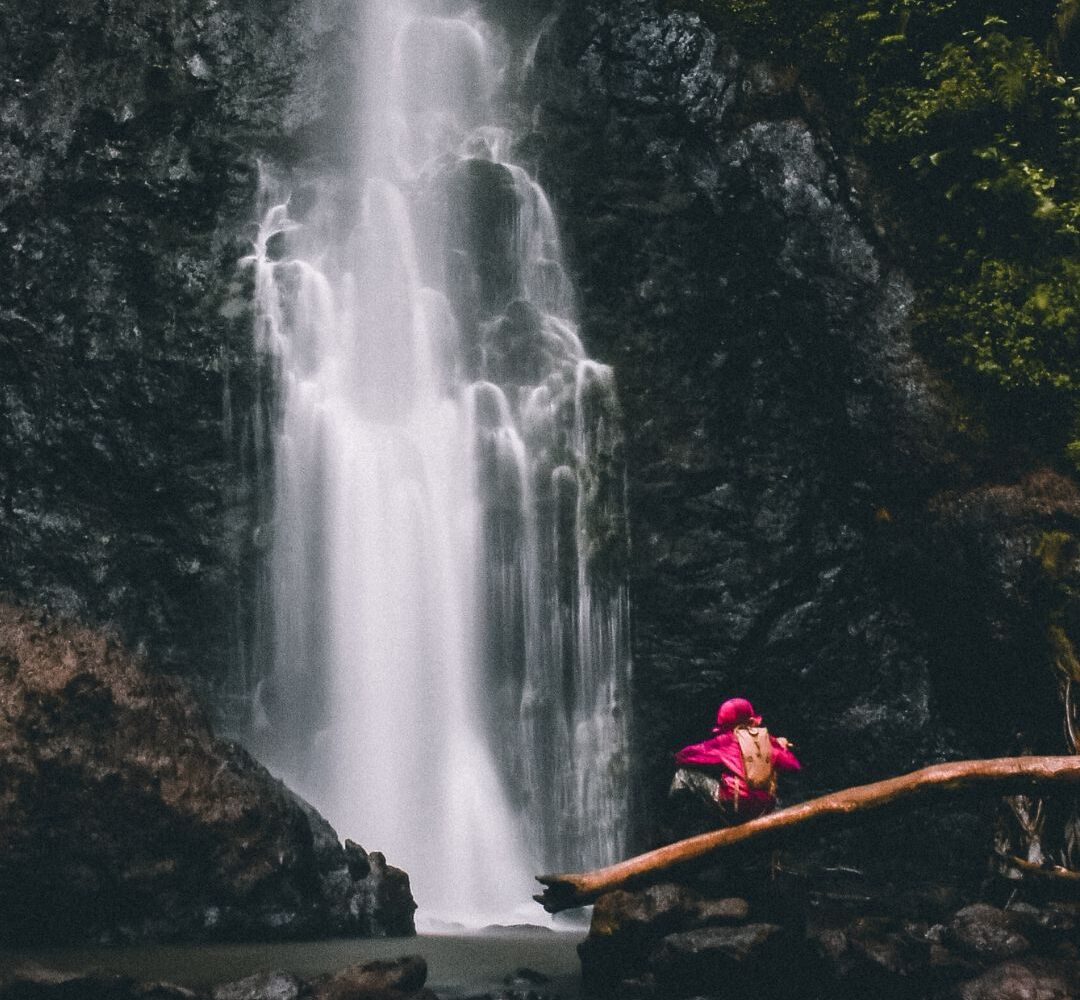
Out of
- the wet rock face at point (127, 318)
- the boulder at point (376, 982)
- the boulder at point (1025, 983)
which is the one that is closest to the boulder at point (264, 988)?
the boulder at point (376, 982)

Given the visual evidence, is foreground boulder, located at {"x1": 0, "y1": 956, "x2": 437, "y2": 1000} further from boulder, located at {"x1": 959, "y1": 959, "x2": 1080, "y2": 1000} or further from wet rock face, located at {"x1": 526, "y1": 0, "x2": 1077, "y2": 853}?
wet rock face, located at {"x1": 526, "y1": 0, "x2": 1077, "y2": 853}

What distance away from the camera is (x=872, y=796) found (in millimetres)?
7438

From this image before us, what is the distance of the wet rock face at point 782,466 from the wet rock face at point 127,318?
423 cm

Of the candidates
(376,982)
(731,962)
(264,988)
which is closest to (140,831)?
(264,988)

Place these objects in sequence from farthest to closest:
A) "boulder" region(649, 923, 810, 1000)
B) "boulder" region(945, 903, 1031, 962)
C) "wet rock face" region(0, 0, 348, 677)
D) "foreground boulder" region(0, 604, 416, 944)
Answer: "wet rock face" region(0, 0, 348, 677) → "foreground boulder" region(0, 604, 416, 944) → "boulder" region(945, 903, 1031, 962) → "boulder" region(649, 923, 810, 1000)

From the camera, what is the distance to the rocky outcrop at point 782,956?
296 inches

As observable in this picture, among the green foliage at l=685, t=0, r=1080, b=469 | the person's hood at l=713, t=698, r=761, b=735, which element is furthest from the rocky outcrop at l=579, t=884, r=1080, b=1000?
the green foliage at l=685, t=0, r=1080, b=469

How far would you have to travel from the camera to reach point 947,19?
1405 cm

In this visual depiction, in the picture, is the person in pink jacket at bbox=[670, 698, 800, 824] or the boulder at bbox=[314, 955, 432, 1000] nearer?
the boulder at bbox=[314, 955, 432, 1000]

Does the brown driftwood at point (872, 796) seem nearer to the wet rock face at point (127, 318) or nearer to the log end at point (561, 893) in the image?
the log end at point (561, 893)

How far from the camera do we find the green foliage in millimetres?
12703

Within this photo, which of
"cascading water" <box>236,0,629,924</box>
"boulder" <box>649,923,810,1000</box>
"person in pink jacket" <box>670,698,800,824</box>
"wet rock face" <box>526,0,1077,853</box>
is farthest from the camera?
"wet rock face" <box>526,0,1077,853</box>

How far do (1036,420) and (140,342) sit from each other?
9.45m

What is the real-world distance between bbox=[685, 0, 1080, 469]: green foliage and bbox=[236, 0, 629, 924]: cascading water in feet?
12.2
